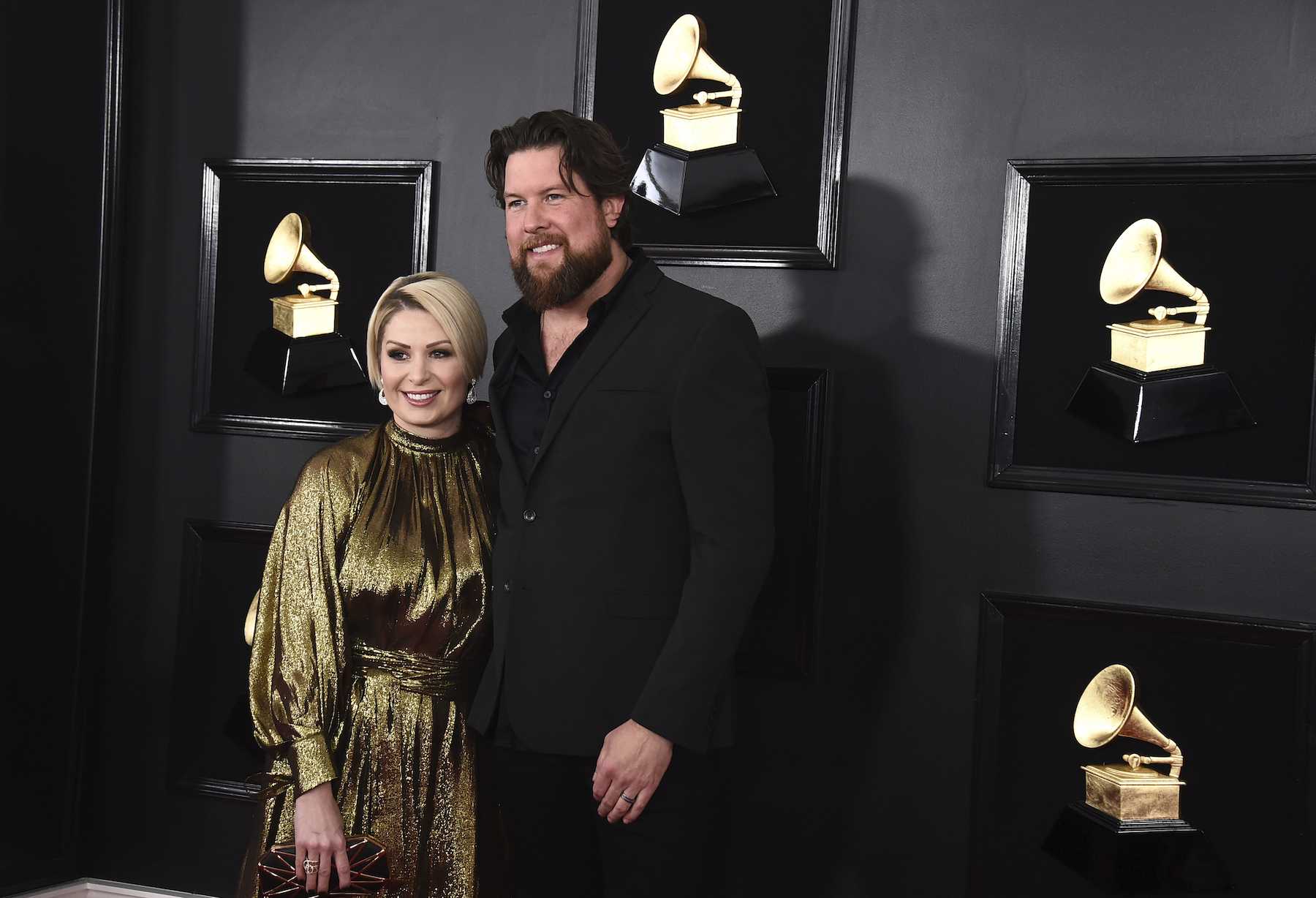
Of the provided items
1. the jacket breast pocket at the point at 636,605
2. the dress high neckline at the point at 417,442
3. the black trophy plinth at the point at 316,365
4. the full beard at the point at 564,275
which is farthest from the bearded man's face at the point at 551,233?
the black trophy plinth at the point at 316,365

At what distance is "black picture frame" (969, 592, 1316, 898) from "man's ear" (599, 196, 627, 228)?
1.22 m

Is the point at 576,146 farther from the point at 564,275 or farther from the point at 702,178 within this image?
the point at 702,178

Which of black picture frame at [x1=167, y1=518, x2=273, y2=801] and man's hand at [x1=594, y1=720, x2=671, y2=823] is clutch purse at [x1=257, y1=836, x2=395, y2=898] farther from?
black picture frame at [x1=167, y1=518, x2=273, y2=801]

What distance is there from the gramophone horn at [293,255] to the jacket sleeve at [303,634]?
1016 millimetres

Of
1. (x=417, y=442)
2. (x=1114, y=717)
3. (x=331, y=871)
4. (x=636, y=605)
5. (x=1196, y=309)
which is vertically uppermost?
(x=1196, y=309)

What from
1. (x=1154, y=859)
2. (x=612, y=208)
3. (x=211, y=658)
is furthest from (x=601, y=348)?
(x=211, y=658)

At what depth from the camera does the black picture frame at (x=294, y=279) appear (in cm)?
286

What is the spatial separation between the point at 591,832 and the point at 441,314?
1.08m

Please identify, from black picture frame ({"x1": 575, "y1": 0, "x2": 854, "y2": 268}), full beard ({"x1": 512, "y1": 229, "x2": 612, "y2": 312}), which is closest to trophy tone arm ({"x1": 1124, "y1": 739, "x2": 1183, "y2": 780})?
black picture frame ({"x1": 575, "y1": 0, "x2": 854, "y2": 268})

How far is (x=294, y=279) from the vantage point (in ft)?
9.81

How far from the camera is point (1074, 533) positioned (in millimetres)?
2391

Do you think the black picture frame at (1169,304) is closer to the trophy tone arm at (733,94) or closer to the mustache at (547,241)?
the trophy tone arm at (733,94)

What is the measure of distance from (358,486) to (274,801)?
0.66 m

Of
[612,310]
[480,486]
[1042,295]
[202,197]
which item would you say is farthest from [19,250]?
[1042,295]
